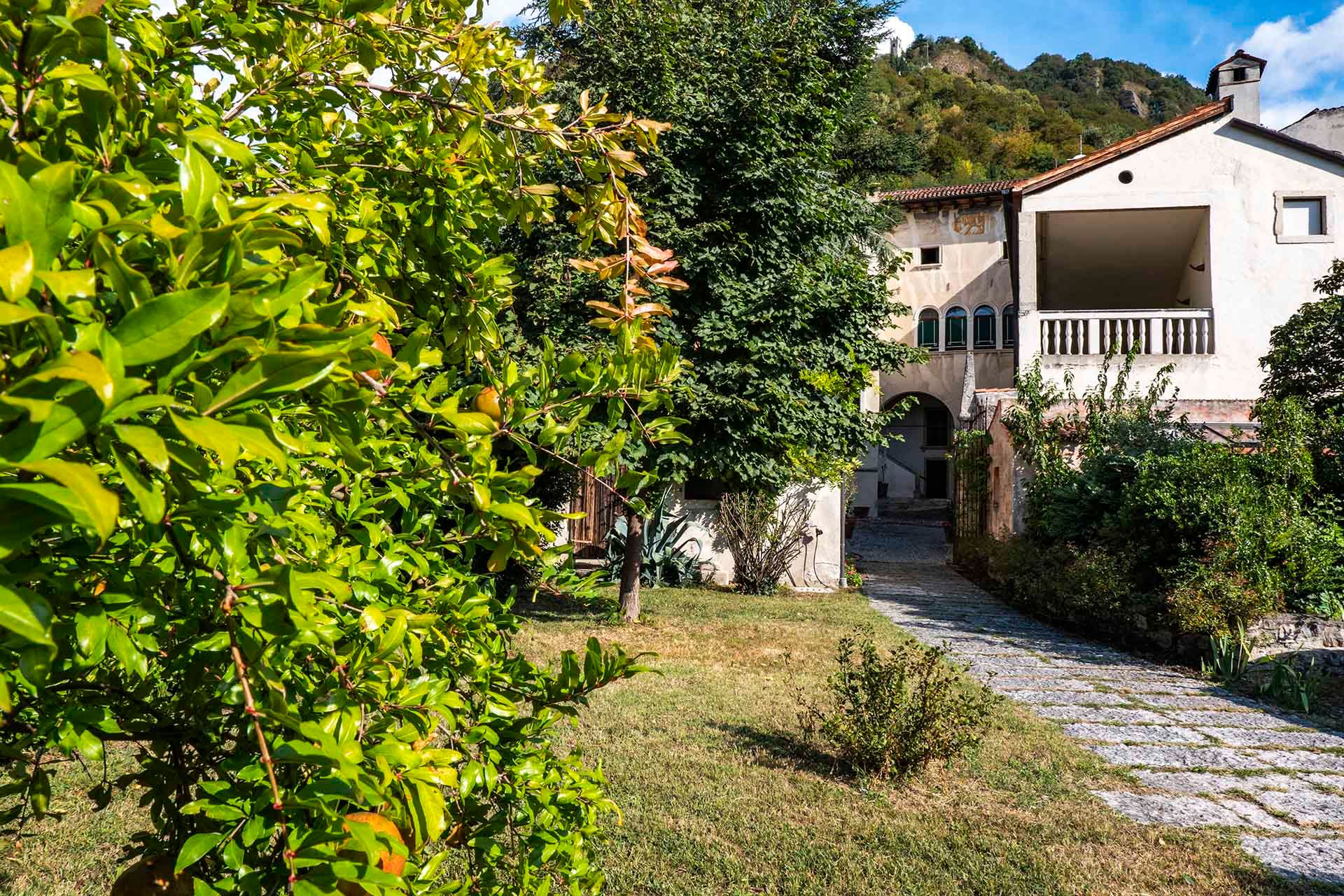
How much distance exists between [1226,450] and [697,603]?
18.0 feet

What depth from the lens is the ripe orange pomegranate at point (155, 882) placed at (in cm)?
134

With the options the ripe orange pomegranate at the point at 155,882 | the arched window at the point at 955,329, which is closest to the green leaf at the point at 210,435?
the ripe orange pomegranate at the point at 155,882

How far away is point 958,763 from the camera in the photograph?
175 inches

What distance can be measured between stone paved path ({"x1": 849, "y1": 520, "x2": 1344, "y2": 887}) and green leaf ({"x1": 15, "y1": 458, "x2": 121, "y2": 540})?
4.23m

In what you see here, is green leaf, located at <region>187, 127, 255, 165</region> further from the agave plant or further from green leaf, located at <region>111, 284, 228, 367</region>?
the agave plant

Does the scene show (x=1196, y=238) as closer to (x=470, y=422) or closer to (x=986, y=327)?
(x=986, y=327)

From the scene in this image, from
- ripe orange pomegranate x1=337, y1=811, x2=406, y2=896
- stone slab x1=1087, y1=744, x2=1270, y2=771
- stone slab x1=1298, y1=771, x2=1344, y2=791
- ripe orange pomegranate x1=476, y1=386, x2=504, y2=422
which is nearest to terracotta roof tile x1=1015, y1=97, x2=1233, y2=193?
stone slab x1=1087, y1=744, x2=1270, y2=771

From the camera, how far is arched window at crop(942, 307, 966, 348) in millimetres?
21578

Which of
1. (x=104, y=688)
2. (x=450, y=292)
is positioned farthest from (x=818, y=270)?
(x=104, y=688)

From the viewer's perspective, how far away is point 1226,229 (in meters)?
12.3

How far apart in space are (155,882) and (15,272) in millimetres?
1294

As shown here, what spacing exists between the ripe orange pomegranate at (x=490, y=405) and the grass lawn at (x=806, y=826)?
2.32 metres

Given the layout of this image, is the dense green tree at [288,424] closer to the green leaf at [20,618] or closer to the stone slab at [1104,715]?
the green leaf at [20,618]

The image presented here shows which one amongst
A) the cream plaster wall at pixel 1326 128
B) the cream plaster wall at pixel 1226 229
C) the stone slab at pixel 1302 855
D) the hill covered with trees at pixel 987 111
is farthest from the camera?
the hill covered with trees at pixel 987 111
